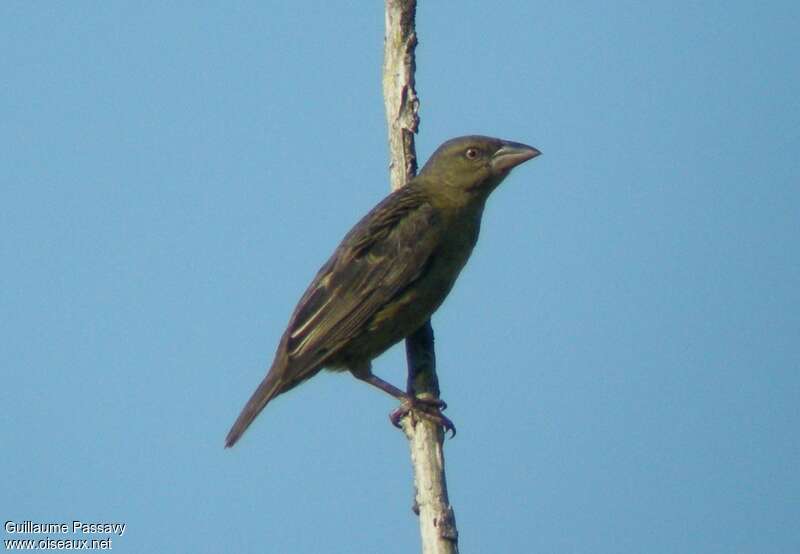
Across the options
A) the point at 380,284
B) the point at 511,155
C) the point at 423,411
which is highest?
the point at 511,155

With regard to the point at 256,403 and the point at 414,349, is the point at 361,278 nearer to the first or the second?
the point at 414,349

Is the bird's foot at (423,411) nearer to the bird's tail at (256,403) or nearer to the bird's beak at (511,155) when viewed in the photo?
the bird's tail at (256,403)

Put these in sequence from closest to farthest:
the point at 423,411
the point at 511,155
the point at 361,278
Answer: the point at 423,411, the point at 361,278, the point at 511,155

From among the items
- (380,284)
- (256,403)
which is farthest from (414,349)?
(256,403)

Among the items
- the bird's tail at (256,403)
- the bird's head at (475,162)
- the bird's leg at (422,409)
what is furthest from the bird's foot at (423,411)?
the bird's head at (475,162)

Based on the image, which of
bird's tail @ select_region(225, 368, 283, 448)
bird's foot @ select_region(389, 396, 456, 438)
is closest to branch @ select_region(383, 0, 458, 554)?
bird's foot @ select_region(389, 396, 456, 438)
